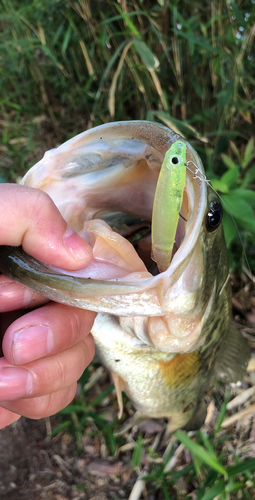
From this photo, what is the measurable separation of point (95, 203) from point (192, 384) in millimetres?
859

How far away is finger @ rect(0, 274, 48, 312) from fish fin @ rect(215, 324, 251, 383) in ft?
2.91

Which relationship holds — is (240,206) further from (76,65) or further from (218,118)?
(76,65)

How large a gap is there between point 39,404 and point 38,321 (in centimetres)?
36

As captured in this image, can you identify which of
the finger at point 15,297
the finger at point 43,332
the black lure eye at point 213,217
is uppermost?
the black lure eye at point 213,217

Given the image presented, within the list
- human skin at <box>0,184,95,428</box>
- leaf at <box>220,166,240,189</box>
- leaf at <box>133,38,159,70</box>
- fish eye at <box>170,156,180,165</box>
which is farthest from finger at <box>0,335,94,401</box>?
leaf at <box>133,38,159,70</box>

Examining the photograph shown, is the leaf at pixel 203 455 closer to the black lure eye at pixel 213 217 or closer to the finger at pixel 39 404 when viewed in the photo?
the finger at pixel 39 404

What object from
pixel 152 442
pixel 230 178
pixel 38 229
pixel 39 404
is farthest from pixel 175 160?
pixel 152 442

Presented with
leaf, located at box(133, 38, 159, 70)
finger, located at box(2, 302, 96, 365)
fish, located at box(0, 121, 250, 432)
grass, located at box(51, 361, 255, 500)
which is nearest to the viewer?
fish, located at box(0, 121, 250, 432)

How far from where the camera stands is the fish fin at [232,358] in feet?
4.89

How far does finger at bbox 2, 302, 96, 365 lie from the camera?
91cm

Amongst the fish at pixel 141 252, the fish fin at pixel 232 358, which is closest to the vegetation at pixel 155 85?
the fish fin at pixel 232 358

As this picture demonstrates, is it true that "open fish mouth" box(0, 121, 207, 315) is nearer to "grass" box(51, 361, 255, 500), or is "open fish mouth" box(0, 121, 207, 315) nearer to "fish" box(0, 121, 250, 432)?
"fish" box(0, 121, 250, 432)

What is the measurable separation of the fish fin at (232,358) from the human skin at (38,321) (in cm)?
64

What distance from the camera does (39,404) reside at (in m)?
1.11
